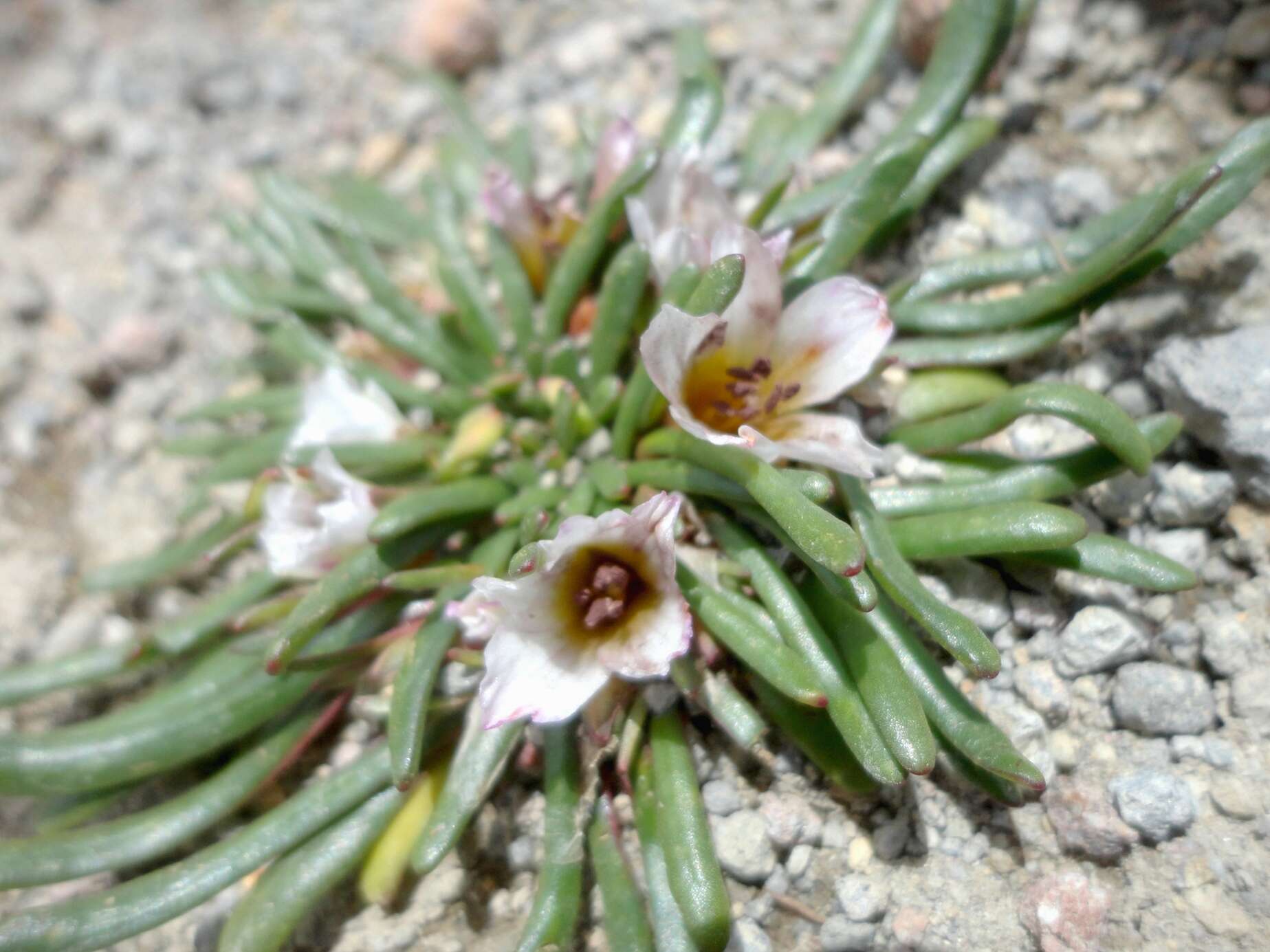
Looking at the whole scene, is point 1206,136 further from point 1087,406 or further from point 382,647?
point 382,647

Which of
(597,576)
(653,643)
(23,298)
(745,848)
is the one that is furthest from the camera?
(23,298)

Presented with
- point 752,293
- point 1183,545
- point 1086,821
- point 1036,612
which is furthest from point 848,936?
point 752,293

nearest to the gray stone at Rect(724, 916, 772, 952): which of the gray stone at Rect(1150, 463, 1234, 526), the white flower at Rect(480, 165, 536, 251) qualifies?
the gray stone at Rect(1150, 463, 1234, 526)

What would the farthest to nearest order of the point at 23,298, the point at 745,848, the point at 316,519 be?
the point at 23,298 < the point at 316,519 < the point at 745,848

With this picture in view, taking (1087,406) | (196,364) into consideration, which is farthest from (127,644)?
(1087,406)

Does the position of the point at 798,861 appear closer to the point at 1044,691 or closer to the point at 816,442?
the point at 1044,691

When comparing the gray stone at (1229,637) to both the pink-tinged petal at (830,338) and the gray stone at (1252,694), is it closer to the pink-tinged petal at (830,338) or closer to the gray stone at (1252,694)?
the gray stone at (1252,694)

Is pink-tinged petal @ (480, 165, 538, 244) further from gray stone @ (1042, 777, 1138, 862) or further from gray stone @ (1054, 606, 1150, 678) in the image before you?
gray stone @ (1042, 777, 1138, 862)
